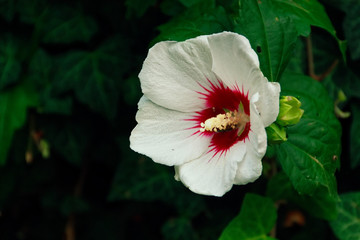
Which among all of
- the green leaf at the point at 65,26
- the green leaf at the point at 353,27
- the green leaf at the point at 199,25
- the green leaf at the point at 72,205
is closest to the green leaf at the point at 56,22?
the green leaf at the point at 65,26

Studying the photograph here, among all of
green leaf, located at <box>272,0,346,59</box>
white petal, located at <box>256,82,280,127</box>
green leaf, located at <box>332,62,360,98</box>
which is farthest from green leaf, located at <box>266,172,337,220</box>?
white petal, located at <box>256,82,280,127</box>

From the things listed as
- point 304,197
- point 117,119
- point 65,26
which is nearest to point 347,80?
point 304,197

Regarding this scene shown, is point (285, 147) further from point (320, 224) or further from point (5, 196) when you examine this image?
point (5, 196)

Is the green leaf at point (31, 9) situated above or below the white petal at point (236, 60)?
below

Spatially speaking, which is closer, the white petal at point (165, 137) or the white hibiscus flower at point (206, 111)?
the white hibiscus flower at point (206, 111)

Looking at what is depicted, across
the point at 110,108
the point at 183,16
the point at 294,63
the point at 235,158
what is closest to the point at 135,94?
the point at 110,108

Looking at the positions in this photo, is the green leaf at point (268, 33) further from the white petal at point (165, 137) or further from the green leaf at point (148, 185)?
the green leaf at point (148, 185)

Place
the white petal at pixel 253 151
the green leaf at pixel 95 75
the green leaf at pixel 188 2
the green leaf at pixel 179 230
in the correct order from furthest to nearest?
the green leaf at pixel 179 230
the green leaf at pixel 95 75
the green leaf at pixel 188 2
the white petal at pixel 253 151

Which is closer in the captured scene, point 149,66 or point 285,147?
point 149,66
